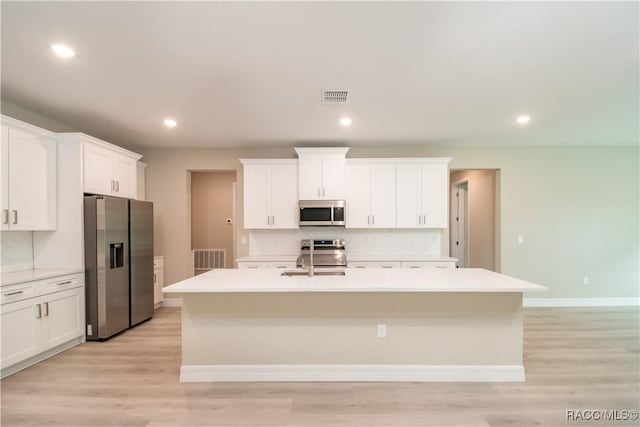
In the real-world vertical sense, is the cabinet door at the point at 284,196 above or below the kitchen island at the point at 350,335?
above

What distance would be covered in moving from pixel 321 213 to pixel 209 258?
3287mm

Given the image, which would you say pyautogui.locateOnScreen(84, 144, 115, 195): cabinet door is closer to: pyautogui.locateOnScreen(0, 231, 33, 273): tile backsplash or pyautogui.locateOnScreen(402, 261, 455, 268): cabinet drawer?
pyautogui.locateOnScreen(0, 231, 33, 273): tile backsplash

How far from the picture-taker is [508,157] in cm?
507

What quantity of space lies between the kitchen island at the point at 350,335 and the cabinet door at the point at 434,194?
7.05 feet

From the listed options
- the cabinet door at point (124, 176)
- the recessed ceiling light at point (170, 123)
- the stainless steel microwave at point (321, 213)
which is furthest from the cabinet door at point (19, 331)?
the stainless steel microwave at point (321, 213)

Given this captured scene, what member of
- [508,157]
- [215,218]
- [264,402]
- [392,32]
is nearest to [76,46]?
[392,32]

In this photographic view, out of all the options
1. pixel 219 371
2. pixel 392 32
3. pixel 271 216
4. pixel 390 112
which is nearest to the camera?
pixel 392 32

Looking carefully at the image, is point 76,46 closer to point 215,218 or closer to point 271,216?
point 271,216

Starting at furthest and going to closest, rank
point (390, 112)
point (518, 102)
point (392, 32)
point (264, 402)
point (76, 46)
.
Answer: point (390, 112) < point (518, 102) < point (264, 402) < point (76, 46) < point (392, 32)

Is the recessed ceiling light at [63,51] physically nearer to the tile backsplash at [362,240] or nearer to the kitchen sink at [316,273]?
the kitchen sink at [316,273]

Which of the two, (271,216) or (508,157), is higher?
(508,157)

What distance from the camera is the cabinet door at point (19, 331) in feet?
8.77

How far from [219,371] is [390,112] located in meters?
3.09

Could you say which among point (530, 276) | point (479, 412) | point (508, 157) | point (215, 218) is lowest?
point (479, 412)
